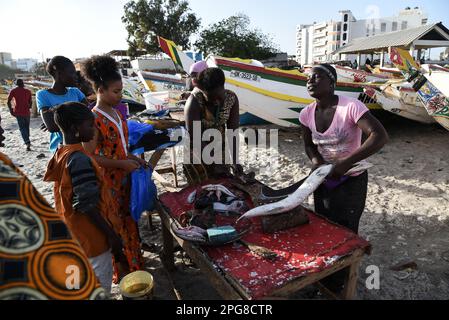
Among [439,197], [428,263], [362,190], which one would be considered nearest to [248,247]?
[362,190]

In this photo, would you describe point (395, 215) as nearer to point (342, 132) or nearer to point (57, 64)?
point (342, 132)

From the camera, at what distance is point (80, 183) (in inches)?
69.8

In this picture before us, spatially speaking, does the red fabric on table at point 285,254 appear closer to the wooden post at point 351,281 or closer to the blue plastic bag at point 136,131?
the wooden post at point 351,281

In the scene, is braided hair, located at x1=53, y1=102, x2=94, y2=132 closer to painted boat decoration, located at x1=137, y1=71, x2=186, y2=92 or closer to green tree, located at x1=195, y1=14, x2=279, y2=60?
painted boat decoration, located at x1=137, y1=71, x2=186, y2=92

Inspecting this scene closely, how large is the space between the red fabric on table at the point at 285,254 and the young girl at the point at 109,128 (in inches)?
39.4

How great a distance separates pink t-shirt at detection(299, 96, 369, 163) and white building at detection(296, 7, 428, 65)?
52.8 metres

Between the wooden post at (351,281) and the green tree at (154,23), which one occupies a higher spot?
the green tree at (154,23)

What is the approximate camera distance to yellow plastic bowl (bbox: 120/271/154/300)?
196cm

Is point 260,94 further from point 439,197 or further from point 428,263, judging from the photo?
point 428,263

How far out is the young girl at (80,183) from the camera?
5.86 ft

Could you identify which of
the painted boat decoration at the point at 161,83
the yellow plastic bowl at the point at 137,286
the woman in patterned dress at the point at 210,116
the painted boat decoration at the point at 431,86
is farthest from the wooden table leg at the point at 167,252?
the painted boat decoration at the point at 161,83

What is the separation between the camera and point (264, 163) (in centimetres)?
623

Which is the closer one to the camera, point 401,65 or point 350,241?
point 350,241
